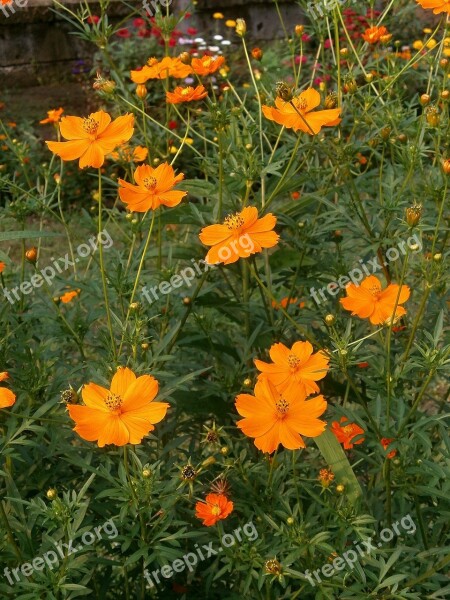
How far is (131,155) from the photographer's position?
1806 millimetres

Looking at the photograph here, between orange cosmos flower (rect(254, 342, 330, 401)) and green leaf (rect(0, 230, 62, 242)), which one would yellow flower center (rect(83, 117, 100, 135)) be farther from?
orange cosmos flower (rect(254, 342, 330, 401))

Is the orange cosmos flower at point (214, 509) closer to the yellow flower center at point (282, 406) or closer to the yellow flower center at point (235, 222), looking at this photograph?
the yellow flower center at point (282, 406)

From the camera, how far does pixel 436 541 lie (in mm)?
1361

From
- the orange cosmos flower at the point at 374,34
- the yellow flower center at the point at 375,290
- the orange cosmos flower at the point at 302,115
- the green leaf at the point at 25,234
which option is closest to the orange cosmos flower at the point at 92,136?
the green leaf at the point at 25,234

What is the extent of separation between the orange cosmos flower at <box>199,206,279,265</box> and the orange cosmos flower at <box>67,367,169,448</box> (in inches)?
8.7

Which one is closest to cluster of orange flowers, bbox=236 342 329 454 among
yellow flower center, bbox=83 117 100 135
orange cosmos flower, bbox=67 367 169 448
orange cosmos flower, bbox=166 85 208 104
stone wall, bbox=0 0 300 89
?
orange cosmos flower, bbox=67 367 169 448

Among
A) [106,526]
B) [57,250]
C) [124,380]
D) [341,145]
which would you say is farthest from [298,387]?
[57,250]

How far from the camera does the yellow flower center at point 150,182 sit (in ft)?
4.33

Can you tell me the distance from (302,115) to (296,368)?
15.8 inches

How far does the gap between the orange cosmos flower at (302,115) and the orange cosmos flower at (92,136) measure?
0.21 meters

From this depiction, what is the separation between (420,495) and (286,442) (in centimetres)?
37

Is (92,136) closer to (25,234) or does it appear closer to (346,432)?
(25,234)

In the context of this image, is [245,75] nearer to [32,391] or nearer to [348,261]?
[348,261]

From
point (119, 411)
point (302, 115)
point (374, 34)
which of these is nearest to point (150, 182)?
point (302, 115)
